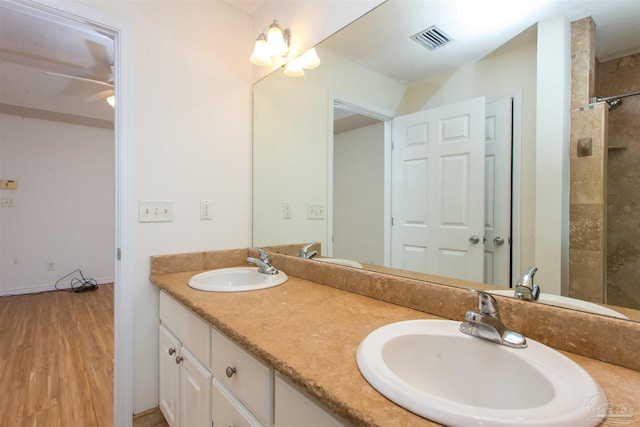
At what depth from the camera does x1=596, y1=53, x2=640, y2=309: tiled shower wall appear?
0.70 meters

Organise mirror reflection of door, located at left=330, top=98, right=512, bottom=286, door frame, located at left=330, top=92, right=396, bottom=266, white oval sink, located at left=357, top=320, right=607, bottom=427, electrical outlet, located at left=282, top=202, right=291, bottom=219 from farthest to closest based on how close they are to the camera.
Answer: electrical outlet, located at left=282, top=202, right=291, bottom=219 → door frame, located at left=330, top=92, right=396, bottom=266 → mirror reflection of door, located at left=330, top=98, right=512, bottom=286 → white oval sink, located at left=357, top=320, right=607, bottom=427

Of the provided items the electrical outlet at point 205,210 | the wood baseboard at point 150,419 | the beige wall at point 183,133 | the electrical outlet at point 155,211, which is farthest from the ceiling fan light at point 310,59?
the wood baseboard at point 150,419

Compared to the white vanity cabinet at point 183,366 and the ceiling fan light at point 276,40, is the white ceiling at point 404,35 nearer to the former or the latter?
the ceiling fan light at point 276,40

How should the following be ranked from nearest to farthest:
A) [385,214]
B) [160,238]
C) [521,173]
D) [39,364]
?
[521,173] < [385,214] < [160,238] < [39,364]

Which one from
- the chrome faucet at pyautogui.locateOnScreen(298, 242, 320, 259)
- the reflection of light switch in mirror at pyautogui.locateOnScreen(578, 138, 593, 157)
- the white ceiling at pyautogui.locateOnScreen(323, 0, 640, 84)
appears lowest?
the chrome faucet at pyautogui.locateOnScreen(298, 242, 320, 259)

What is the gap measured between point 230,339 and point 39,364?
2.20 metres

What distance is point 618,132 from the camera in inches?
28.3

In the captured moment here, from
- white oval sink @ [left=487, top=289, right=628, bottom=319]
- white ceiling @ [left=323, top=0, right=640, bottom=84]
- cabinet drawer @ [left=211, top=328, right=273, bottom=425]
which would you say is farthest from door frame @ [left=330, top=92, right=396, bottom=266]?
cabinet drawer @ [left=211, top=328, right=273, bottom=425]

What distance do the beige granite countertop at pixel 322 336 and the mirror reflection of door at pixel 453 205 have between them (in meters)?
0.22

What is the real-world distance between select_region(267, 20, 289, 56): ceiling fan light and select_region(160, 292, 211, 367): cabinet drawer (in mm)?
1397

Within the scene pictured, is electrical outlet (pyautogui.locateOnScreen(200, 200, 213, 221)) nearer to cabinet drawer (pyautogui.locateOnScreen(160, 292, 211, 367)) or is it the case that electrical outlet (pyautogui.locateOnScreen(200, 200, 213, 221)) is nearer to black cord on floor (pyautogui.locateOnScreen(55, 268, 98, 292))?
cabinet drawer (pyautogui.locateOnScreen(160, 292, 211, 367))

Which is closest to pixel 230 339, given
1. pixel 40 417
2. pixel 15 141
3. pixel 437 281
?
pixel 437 281

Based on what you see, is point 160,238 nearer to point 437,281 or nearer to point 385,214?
point 385,214

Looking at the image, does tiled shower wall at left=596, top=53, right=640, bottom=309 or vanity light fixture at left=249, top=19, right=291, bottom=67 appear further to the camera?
vanity light fixture at left=249, top=19, right=291, bottom=67
